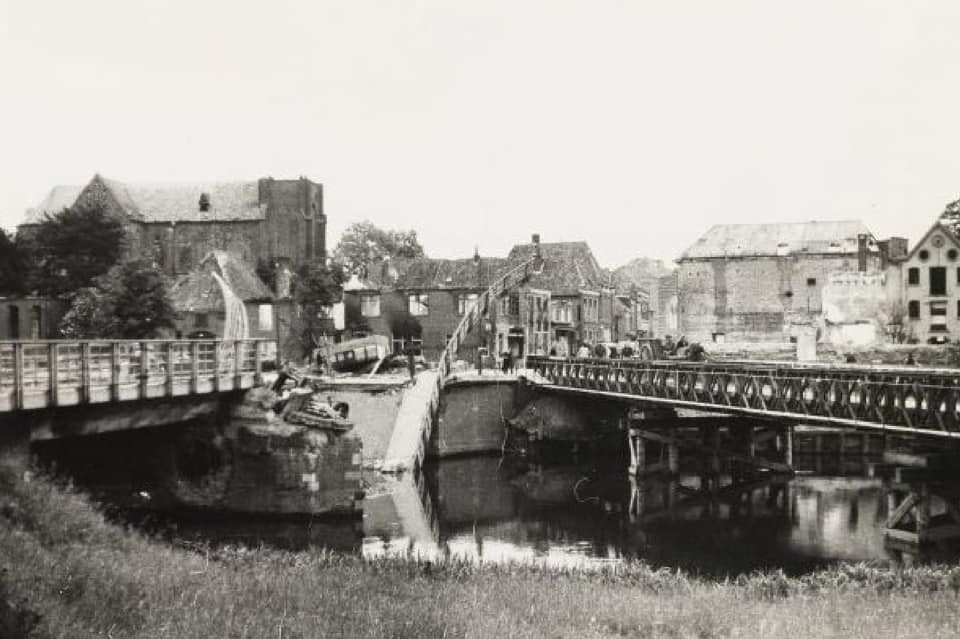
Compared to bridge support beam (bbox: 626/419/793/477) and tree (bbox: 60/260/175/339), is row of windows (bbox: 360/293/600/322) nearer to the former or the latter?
tree (bbox: 60/260/175/339)

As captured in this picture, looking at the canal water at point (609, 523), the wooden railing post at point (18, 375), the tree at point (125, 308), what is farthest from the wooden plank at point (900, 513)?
the tree at point (125, 308)

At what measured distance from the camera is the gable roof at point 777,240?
82875mm

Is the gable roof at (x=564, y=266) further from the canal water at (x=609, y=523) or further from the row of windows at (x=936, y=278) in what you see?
the canal water at (x=609, y=523)

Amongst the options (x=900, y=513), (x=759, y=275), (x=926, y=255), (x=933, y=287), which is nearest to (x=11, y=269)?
(x=759, y=275)

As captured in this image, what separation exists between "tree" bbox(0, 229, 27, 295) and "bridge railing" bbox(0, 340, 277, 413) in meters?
41.6

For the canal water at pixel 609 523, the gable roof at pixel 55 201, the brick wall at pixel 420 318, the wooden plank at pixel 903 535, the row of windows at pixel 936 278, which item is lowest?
the canal water at pixel 609 523

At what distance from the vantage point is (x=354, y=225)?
10850cm

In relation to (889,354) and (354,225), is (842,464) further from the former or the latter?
(354,225)

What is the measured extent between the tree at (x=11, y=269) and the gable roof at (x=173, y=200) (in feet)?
55.4

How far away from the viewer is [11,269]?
222ft

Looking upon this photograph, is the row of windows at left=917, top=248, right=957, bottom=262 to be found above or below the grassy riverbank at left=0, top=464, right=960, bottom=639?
above

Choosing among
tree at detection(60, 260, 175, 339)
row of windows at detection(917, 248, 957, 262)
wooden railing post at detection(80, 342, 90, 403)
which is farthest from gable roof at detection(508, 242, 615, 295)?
wooden railing post at detection(80, 342, 90, 403)

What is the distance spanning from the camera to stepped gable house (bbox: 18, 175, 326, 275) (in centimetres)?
8594

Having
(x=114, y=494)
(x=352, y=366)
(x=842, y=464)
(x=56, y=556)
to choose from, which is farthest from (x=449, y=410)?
(x=56, y=556)
